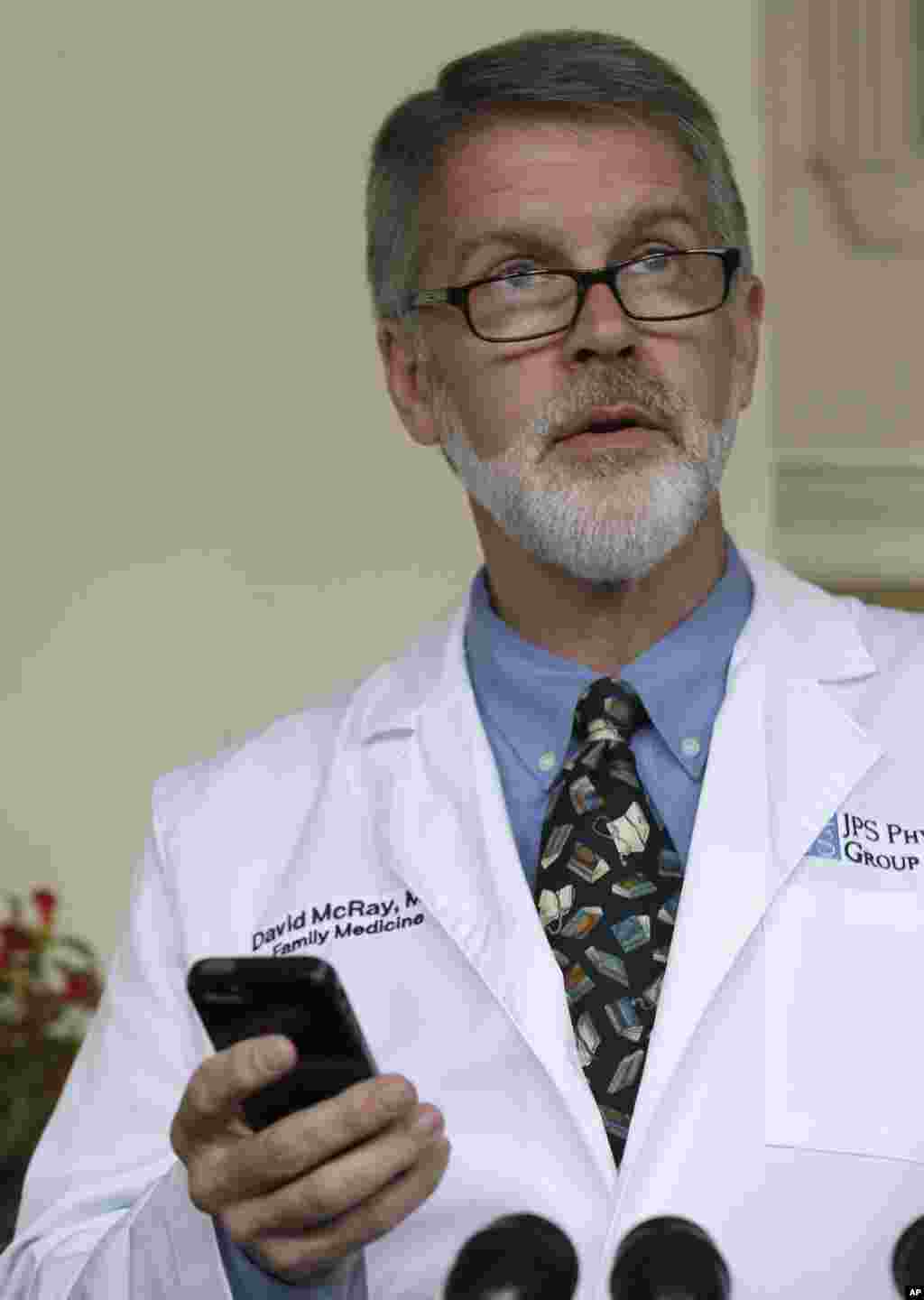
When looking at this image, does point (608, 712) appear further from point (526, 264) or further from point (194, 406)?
point (194, 406)

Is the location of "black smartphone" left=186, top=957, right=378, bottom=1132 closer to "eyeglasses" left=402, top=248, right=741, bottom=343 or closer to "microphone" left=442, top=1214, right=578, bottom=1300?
"microphone" left=442, top=1214, right=578, bottom=1300

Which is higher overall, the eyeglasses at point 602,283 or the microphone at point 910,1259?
the eyeglasses at point 602,283

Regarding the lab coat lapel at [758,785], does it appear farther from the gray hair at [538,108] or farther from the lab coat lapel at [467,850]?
the gray hair at [538,108]

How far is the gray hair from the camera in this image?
1897 millimetres

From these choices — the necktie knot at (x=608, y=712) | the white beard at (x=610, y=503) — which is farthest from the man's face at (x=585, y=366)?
the necktie knot at (x=608, y=712)

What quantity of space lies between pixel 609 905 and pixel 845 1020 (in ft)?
0.69

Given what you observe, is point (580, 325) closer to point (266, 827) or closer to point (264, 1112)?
point (266, 827)

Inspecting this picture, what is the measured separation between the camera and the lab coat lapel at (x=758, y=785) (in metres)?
1.57

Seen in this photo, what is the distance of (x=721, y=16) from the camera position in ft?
11.1

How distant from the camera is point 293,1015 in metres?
1.15

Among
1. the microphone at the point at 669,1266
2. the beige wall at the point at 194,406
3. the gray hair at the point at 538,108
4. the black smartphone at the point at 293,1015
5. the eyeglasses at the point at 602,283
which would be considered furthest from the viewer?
the beige wall at the point at 194,406

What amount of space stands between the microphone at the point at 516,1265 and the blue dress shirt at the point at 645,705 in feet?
2.63

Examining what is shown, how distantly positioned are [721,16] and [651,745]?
198cm

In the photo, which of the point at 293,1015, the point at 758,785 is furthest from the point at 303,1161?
the point at 758,785
